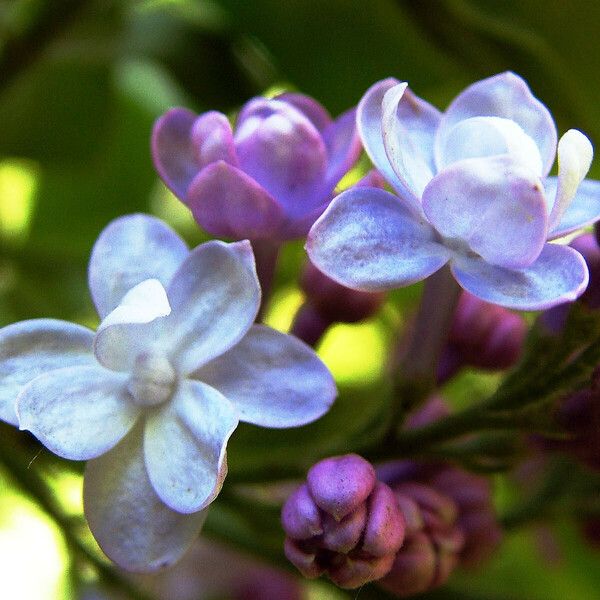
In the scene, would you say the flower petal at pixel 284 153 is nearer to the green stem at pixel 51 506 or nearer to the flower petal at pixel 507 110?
the flower petal at pixel 507 110

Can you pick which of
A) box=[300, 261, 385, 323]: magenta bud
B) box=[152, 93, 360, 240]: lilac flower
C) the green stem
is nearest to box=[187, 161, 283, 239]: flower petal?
box=[152, 93, 360, 240]: lilac flower

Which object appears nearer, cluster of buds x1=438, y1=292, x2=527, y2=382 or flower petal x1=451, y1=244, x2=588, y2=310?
flower petal x1=451, y1=244, x2=588, y2=310

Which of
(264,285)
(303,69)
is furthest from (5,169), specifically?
(264,285)

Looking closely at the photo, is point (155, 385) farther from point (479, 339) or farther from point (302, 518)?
point (479, 339)

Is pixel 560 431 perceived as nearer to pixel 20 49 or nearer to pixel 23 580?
pixel 20 49

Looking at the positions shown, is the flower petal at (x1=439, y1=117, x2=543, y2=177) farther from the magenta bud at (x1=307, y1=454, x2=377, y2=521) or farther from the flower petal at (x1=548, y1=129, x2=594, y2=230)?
the magenta bud at (x1=307, y1=454, x2=377, y2=521)

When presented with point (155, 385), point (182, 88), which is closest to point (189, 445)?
point (155, 385)
